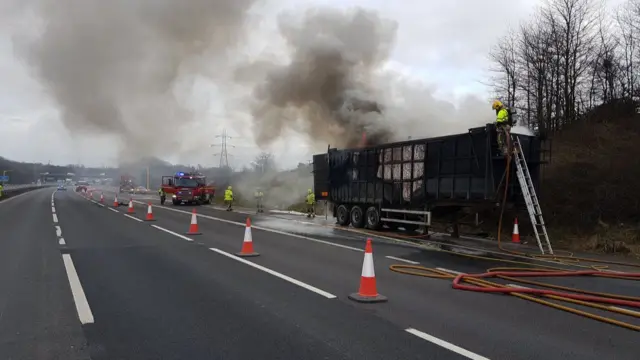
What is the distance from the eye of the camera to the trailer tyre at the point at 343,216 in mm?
18203

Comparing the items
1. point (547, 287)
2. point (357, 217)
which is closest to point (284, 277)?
point (547, 287)

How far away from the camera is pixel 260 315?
215 inches

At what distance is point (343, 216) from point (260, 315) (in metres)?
13.0

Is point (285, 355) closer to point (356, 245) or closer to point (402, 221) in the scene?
point (356, 245)

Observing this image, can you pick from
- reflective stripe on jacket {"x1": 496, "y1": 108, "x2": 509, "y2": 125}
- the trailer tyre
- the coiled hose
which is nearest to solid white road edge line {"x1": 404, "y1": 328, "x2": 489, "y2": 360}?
the coiled hose

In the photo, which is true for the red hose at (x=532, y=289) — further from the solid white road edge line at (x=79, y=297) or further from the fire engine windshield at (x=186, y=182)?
the fire engine windshield at (x=186, y=182)

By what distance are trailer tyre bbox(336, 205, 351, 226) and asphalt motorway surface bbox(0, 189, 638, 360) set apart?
8159 mm

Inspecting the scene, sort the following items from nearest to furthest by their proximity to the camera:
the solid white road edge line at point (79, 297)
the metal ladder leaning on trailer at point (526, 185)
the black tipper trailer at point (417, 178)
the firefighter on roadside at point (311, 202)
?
the solid white road edge line at point (79, 297) → the metal ladder leaning on trailer at point (526, 185) → the black tipper trailer at point (417, 178) → the firefighter on roadside at point (311, 202)

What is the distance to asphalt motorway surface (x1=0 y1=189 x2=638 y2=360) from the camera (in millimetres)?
4363

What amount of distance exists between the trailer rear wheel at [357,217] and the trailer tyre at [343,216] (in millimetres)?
385

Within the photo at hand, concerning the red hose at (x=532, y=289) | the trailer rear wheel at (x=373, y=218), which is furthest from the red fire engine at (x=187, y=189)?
the red hose at (x=532, y=289)

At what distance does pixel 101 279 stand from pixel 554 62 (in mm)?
23280

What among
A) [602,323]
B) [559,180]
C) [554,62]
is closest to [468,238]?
[559,180]

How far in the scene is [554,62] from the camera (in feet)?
78.5
